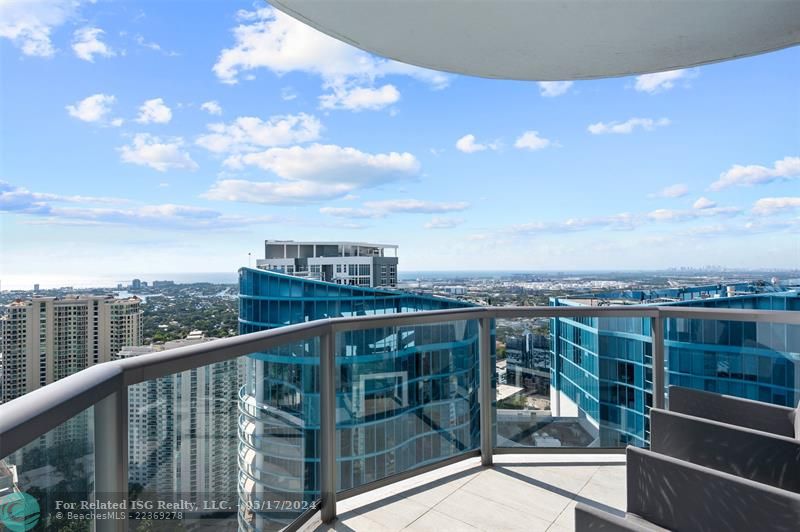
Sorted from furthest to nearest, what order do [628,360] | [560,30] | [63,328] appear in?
[63,328], [628,360], [560,30]

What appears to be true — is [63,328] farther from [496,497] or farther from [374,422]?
[496,497]

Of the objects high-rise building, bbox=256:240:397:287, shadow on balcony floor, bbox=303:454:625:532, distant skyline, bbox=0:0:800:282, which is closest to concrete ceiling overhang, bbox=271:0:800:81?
distant skyline, bbox=0:0:800:282

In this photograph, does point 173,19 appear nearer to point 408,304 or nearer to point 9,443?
point 408,304

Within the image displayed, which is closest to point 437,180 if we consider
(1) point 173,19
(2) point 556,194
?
(2) point 556,194

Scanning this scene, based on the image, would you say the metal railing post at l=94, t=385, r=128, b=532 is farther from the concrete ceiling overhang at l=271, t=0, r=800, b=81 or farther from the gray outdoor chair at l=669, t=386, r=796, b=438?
the gray outdoor chair at l=669, t=386, r=796, b=438

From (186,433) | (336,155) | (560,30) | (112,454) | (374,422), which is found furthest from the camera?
(336,155)

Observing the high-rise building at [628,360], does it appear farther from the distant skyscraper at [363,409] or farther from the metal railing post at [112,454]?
the metal railing post at [112,454]

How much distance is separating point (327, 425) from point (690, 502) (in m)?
1.95

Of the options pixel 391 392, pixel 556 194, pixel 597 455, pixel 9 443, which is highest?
pixel 556 194

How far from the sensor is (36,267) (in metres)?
13.1

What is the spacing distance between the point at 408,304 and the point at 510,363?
18.9 ft

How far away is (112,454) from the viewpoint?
1396 mm

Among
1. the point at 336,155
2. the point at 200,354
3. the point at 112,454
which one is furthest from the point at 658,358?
the point at 336,155

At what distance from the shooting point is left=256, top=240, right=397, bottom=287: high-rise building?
18531mm
